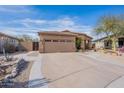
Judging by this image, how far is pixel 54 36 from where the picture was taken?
101ft

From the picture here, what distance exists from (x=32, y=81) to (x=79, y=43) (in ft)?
90.6

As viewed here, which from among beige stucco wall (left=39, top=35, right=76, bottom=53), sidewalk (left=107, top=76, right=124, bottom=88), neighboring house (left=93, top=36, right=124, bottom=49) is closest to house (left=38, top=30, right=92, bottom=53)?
beige stucco wall (left=39, top=35, right=76, bottom=53)

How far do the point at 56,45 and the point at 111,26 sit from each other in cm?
876

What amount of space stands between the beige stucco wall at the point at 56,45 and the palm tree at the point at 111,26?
4623 mm

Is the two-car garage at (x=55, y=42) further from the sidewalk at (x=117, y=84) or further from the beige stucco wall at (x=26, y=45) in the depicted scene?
the sidewalk at (x=117, y=84)

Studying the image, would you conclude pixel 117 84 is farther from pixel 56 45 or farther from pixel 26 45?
pixel 26 45

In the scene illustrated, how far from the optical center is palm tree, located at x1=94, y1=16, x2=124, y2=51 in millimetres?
28203

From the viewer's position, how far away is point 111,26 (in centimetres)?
2881

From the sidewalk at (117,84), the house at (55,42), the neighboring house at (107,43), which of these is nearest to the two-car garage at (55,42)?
the house at (55,42)

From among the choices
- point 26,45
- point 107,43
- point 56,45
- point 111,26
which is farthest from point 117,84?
point 107,43

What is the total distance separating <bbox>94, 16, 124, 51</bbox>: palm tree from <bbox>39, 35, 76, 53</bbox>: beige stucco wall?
4.62m

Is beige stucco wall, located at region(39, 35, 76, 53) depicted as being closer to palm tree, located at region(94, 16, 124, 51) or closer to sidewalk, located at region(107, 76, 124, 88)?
palm tree, located at region(94, 16, 124, 51)
